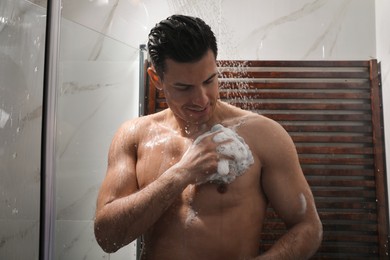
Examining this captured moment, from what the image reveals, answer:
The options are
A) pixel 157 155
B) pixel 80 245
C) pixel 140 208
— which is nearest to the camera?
pixel 140 208

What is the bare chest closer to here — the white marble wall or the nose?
the nose

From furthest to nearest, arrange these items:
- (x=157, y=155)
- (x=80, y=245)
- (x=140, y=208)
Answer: (x=80, y=245) < (x=157, y=155) < (x=140, y=208)

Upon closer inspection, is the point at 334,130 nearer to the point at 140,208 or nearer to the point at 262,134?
the point at 262,134

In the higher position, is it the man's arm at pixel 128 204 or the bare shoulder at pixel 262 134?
the bare shoulder at pixel 262 134

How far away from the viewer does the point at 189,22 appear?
818 millimetres

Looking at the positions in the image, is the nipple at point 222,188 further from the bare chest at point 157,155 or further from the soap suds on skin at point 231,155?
the bare chest at point 157,155

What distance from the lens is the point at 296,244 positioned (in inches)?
32.0

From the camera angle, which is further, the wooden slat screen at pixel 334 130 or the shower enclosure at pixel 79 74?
the wooden slat screen at pixel 334 130

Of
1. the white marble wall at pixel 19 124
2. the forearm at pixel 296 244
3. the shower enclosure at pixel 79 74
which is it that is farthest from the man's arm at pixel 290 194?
the white marble wall at pixel 19 124

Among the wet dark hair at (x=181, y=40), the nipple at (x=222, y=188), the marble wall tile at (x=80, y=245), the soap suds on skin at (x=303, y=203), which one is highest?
the wet dark hair at (x=181, y=40)

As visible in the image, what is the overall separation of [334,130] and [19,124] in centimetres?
80

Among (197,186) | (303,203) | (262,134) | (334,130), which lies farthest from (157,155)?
(334,130)

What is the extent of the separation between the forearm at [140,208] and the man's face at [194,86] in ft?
0.50

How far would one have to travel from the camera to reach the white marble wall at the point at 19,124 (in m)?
0.84
